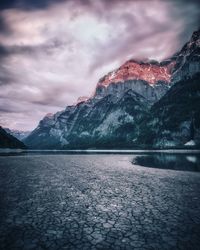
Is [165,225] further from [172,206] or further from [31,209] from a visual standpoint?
[31,209]

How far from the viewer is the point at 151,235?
57.2 ft

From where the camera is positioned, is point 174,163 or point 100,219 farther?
point 174,163

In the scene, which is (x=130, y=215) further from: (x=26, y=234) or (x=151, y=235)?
(x=26, y=234)

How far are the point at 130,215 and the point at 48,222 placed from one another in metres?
7.62

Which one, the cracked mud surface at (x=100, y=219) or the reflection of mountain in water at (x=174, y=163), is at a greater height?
the reflection of mountain in water at (x=174, y=163)

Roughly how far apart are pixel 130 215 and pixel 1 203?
15.2 m

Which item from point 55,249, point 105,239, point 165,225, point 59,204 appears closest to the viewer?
point 55,249

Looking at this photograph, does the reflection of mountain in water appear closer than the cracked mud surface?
No

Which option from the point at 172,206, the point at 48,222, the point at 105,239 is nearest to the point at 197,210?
the point at 172,206

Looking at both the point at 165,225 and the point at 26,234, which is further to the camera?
the point at 165,225

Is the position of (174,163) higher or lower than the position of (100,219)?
higher

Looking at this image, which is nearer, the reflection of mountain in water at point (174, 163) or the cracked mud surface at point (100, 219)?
the cracked mud surface at point (100, 219)

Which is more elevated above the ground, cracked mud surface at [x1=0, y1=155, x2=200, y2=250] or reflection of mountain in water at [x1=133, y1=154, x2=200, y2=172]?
reflection of mountain in water at [x1=133, y1=154, x2=200, y2=172]

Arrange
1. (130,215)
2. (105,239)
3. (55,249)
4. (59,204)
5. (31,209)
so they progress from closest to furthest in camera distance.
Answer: (55,249)
(105,239)
(130,215)
(31,209)
(59,204)
